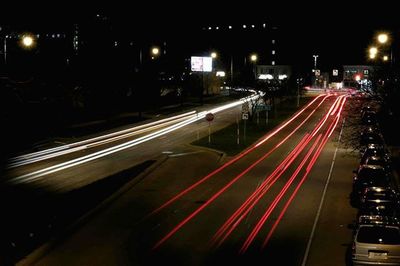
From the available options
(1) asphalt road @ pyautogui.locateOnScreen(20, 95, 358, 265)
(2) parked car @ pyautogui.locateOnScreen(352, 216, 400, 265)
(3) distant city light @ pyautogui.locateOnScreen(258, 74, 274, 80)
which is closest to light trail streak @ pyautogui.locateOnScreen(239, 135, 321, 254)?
Result: (1) asphalt road @ pyautogui.locateOnScreen(20, 95, 358, 265)

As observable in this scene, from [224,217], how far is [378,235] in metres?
7.92

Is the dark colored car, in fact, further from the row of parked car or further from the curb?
the curb

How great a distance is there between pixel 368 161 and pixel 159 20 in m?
96.5

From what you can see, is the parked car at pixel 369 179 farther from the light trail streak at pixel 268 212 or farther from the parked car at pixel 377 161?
the light trail streak at pixel 268 212

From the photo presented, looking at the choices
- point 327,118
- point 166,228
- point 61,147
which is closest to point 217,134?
point 61,147

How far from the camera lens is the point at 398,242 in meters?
15.8

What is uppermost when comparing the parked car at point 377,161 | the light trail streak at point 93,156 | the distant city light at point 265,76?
the distant city light at point 265,76

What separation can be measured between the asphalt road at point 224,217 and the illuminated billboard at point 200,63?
201 ft

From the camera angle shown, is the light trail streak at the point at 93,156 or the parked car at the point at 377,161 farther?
the light trail streak at the point at 93,156

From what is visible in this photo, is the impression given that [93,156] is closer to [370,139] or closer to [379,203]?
[370,139]

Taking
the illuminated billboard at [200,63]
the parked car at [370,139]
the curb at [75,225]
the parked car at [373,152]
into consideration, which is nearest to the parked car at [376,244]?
the curb at [75,225]

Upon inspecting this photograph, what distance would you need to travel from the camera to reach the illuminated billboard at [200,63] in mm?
100562

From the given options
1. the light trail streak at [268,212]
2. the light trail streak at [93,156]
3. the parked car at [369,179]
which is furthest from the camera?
the light trail streak at [93,156]

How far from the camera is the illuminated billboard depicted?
330 feet
